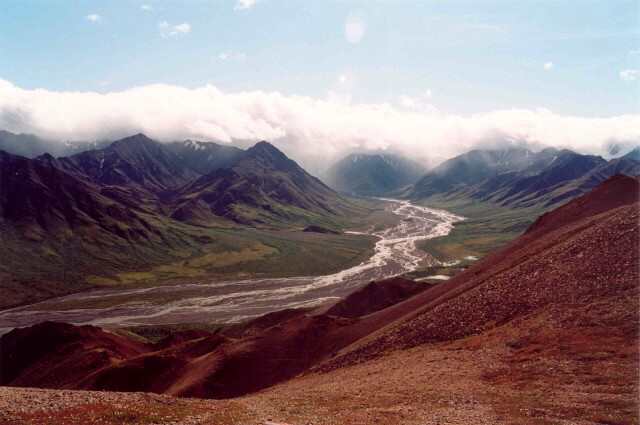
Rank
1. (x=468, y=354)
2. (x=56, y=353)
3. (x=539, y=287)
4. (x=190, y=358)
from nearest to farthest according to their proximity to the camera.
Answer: (x=468, y=354)
(x=539, y=287)
(x=190, y=358)
(x=56, y=353)

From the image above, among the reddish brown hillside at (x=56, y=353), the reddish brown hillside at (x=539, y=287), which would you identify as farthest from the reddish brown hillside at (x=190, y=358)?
the reddish brown hillside at (x=539, y=287)

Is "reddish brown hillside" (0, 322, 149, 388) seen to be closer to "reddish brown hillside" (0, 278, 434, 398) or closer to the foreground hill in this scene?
"reddish brown hillside" (0, 278, 434, 398)

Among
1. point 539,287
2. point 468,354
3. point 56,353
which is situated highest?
point 539,287

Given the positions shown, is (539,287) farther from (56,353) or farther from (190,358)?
(56,353)

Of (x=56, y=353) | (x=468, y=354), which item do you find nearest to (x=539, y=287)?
(x=468, y=354)

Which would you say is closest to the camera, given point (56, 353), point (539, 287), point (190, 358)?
point (539, 287)

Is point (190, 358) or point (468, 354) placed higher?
point (468, 354)

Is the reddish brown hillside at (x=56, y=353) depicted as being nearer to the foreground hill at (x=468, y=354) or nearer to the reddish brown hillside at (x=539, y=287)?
the foreground hill at (x=468, y=354)

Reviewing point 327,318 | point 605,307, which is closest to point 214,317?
point 327,318

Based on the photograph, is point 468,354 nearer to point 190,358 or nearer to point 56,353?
point 190,358

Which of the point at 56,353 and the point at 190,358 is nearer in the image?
the point at 190,358
